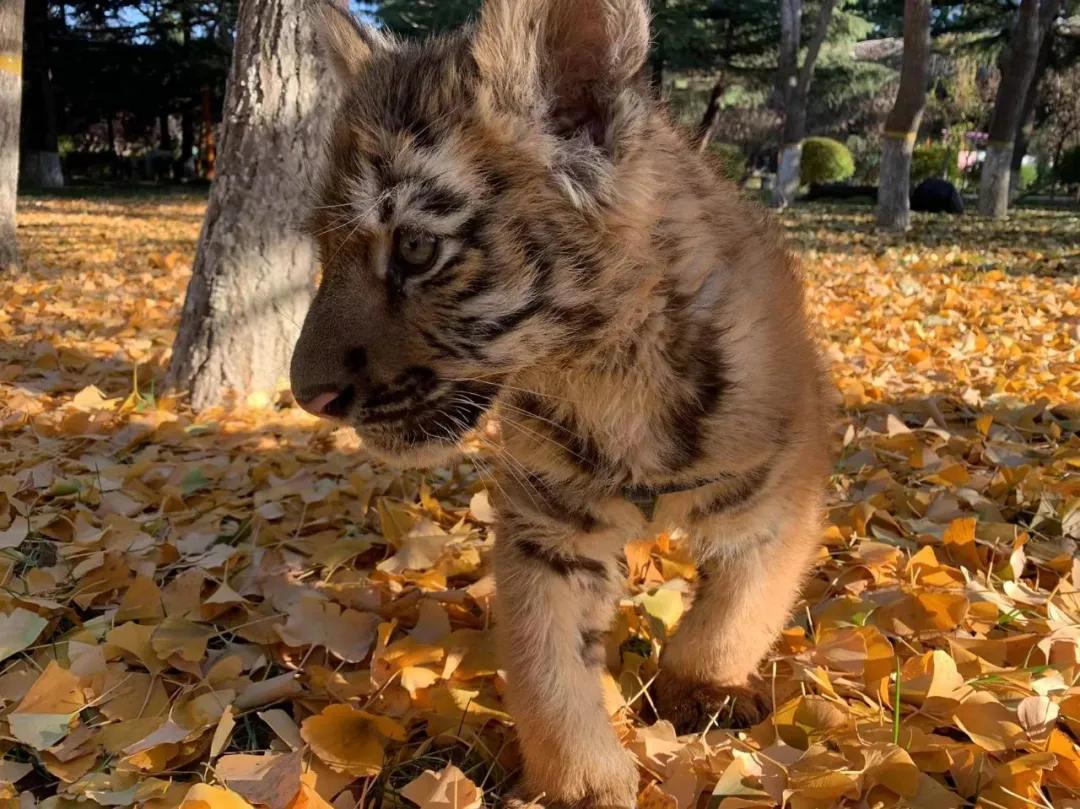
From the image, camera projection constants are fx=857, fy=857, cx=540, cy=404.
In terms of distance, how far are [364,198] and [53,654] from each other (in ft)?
5.65

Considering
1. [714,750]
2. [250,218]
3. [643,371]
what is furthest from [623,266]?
[250,218]

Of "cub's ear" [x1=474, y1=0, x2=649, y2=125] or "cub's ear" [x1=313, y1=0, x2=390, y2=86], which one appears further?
"cub's ear" [x1=313, y1=0, x2=390, y2=86]

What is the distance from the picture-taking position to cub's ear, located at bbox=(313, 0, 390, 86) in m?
2.44

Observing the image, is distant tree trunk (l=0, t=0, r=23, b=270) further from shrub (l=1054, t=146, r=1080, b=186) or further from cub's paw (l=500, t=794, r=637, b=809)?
shrub (l=1054, t=146, r=1080, b=186)

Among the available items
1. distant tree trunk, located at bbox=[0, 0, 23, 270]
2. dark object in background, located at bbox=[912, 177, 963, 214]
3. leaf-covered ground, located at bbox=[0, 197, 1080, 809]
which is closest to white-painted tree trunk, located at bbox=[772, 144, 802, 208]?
dark object in background, located at bbox=[912, 177, 963, 214]

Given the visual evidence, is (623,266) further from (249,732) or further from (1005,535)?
(1005,535)

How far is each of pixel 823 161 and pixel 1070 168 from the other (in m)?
7.99

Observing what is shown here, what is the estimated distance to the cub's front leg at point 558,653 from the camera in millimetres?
2072

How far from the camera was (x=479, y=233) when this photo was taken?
1.89 metres

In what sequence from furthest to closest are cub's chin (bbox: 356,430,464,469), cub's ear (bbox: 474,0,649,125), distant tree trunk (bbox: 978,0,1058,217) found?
distant tree trunk (bbox: 978,0,1058,217) → cub's chin (bbox: 356,430,464,469) → cub's ear (bbox: 474,0,649,125)

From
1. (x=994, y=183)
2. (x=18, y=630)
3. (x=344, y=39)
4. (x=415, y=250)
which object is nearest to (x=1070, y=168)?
(x=994, y=183)

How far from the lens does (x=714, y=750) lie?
2.20 m

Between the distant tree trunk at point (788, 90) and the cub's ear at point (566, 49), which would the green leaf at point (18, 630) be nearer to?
the cub's ear at point (566, 49)

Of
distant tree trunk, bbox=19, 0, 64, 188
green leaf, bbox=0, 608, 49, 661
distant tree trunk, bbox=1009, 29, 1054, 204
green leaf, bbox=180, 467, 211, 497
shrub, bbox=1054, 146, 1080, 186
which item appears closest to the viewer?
green leaf, bbox=0, 608, 49, 661
